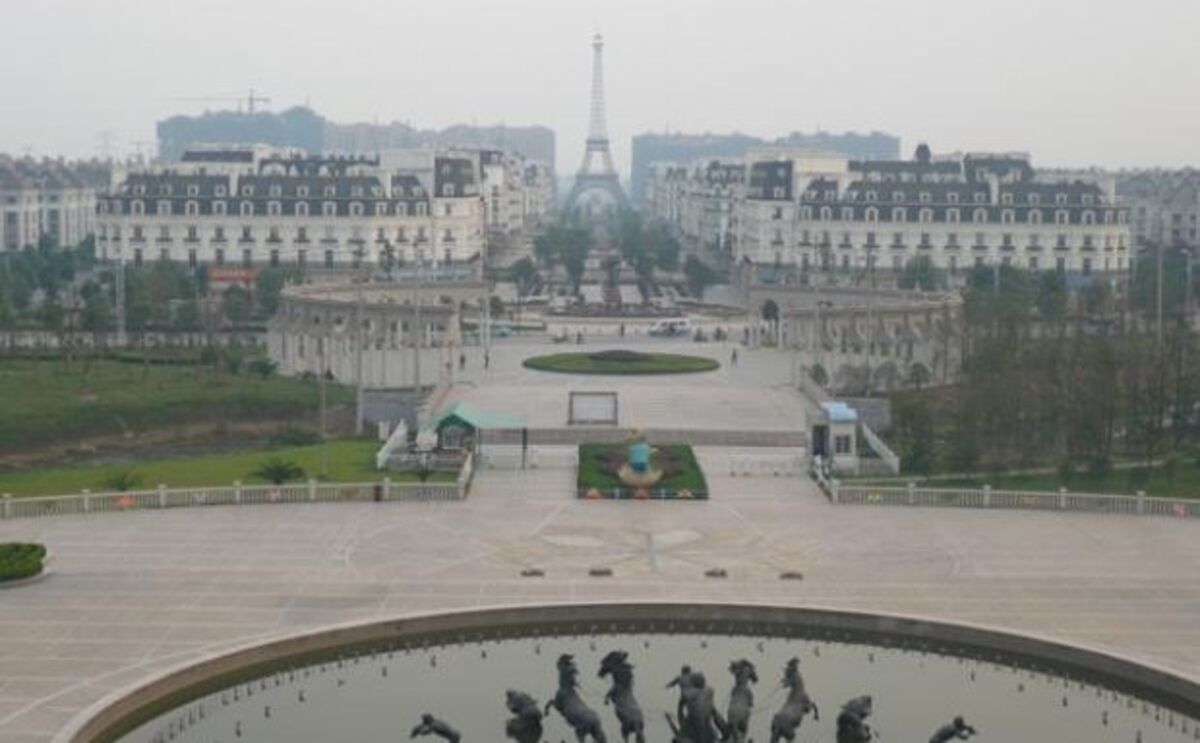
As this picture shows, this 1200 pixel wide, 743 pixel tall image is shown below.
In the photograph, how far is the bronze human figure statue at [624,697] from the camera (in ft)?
88.0

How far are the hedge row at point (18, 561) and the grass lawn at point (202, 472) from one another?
11.1 metres

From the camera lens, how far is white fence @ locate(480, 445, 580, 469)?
52.4 m

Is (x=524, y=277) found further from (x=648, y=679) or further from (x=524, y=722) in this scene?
(x=524, y=722)

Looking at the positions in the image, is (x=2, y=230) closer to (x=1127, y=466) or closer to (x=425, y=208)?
(x=425, y=208)

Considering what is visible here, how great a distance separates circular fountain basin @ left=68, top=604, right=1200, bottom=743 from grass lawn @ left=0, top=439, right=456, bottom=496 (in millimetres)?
16098

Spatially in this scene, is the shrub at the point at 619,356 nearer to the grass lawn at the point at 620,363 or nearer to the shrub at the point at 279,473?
the grass lawn at the point at 620,363

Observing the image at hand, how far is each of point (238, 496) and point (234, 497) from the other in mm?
125

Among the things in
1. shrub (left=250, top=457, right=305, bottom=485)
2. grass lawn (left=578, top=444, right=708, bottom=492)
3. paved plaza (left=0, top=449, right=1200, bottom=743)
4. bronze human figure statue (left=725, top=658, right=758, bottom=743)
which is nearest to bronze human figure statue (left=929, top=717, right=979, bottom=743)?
bronze human figure statue (left=725, top=658, right=758, bottom=743)

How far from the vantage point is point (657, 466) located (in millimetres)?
50344

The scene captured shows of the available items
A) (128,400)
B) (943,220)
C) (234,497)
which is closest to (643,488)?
(234,497)

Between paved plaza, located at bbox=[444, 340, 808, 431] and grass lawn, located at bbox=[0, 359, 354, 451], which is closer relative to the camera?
grass lawn, located at bbox=[0, 359, 354, 451]

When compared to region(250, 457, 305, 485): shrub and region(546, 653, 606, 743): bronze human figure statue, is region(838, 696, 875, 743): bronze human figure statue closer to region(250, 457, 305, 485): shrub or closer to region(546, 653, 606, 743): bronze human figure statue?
region(546, 653, 606, 743): bronze human figure statue

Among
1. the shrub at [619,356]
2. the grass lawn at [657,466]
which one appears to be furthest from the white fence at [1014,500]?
the shrub at [619,356]

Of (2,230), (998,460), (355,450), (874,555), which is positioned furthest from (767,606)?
(2,230)
